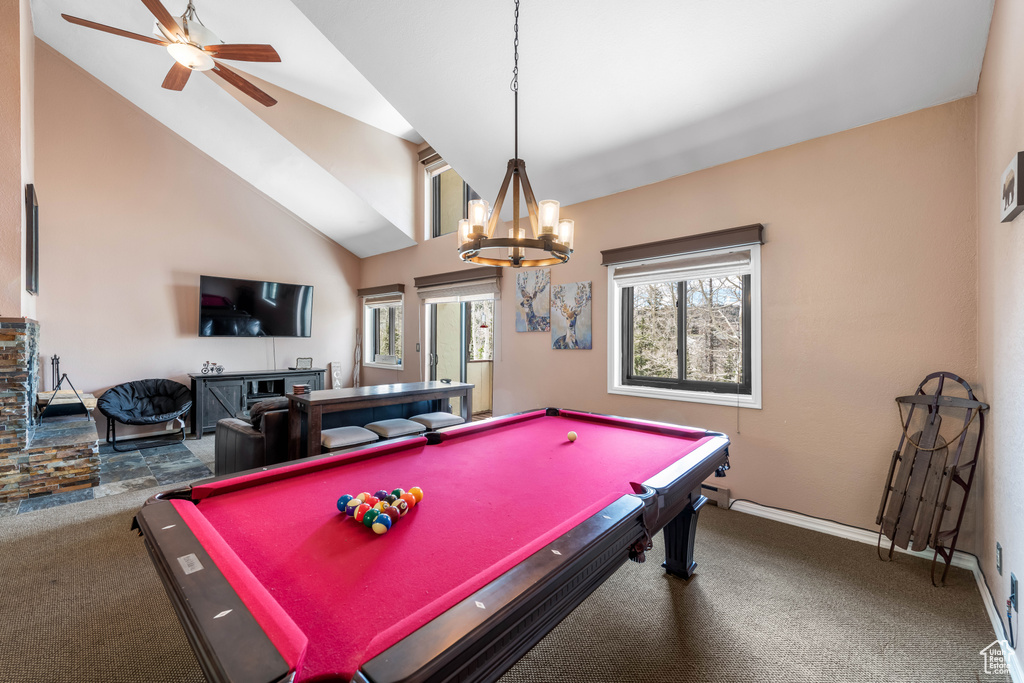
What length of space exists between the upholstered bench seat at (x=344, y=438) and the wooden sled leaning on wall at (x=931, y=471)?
3184 mm

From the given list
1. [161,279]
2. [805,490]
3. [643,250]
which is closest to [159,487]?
[161,279]

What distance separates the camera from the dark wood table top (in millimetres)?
3018

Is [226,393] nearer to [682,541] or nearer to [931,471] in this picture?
[682,541]

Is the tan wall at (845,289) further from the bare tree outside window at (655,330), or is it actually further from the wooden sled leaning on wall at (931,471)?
the bare tree outside window at (655,330)

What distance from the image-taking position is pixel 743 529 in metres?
2.74

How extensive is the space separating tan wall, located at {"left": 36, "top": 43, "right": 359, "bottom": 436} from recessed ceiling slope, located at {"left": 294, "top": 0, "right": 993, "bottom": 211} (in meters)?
3.42

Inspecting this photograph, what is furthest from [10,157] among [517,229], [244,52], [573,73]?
[573,73]

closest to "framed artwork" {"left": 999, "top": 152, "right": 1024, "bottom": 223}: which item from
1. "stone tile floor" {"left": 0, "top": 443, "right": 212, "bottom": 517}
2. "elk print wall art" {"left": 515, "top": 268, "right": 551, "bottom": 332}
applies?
"elk print wall art" {"left": 515, "top": 268, "right": 551, "bottom": 332}

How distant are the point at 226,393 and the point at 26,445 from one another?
215 cm

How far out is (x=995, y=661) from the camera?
160 cm

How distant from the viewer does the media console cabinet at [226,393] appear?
5.04 metres

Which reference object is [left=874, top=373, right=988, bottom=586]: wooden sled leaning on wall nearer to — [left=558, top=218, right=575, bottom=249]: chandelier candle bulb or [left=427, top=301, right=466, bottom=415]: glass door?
[left=558, top=218, right=575, bottom=249]: chandelier candle bulb

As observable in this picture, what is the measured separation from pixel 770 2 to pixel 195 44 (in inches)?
134

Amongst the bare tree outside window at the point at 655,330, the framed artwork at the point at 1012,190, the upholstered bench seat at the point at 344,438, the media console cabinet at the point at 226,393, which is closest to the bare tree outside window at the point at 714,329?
the bare tree outside window at the point at 655,330
